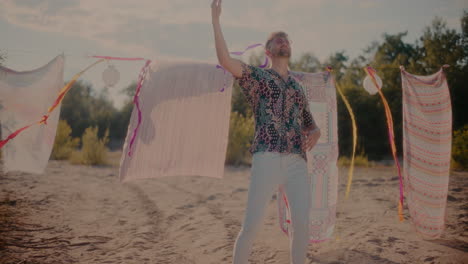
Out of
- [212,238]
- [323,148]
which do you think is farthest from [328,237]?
[212,238]

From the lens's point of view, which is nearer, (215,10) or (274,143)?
(215,10)

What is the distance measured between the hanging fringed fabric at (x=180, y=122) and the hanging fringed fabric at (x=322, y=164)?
924mm

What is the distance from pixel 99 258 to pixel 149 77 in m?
1.87

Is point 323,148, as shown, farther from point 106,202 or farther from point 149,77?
point 106,202

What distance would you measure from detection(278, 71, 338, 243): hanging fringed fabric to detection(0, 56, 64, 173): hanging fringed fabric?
2.59 metres

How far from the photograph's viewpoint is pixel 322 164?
11.3 ft

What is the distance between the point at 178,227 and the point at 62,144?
8.80 m

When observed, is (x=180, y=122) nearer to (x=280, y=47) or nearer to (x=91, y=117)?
(x=280, y=47)

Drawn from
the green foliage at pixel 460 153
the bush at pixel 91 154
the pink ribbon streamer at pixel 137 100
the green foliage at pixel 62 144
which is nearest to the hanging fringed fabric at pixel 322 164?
the pink ribbon streamer at pixel 137 100

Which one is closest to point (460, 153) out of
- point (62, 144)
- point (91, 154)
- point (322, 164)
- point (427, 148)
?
point (427, 148)

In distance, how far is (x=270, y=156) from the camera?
215cm

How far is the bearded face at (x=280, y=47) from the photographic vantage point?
2.33 metres

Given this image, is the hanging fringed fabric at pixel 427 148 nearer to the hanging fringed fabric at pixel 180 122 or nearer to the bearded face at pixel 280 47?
the bearded face at pixel 280 47

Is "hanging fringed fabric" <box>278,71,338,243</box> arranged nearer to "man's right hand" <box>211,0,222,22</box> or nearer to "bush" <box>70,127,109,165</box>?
"man's right hand" <box>211,0,222,22</box>
